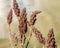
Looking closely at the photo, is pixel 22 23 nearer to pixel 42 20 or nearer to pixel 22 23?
pixel 22 23

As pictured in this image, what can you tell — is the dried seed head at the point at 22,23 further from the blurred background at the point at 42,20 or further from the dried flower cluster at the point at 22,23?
the blurred background at the point at 42,20

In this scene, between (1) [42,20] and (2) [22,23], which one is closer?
(2) [22,23]

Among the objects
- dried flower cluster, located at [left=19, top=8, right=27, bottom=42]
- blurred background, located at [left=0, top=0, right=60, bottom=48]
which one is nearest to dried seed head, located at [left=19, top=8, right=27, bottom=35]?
dried flower cluster, located at [left=19, top=8, right=27, bottom=42]

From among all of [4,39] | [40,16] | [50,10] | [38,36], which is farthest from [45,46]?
[50,10]

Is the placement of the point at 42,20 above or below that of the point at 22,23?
below

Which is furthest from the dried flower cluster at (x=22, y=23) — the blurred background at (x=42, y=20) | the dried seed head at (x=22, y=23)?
the blurred background at (x=42, y=20)

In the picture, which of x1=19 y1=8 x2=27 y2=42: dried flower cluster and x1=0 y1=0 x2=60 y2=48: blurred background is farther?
x1=0 y1=0 x2=60 y2=48: blurred background

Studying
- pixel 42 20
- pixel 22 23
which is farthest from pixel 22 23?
pixel 42 20

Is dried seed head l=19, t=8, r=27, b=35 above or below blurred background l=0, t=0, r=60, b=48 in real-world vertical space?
above

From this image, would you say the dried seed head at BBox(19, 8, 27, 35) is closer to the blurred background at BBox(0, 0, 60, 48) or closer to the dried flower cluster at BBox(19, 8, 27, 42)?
the dried flower cluster at BBox(19, 8, 27, 42)

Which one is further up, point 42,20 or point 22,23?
point 22,23

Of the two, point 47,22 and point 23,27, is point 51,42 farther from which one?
point 47,22

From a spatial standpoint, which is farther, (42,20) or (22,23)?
(42,20)
